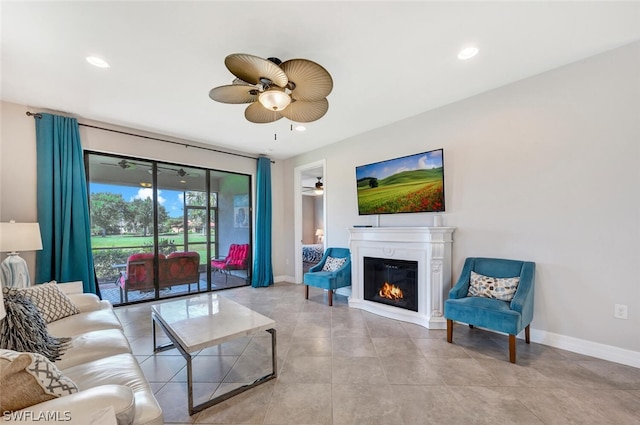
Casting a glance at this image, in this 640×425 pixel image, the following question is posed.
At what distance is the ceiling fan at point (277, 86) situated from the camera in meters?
1.77

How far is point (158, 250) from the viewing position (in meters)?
4.34

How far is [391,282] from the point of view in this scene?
3674 mm

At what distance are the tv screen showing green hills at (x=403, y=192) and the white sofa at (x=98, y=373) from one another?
329 centimetres

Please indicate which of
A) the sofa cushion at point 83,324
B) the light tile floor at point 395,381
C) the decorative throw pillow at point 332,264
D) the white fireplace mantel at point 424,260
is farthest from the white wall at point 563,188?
the sofa cushion at point 83,324

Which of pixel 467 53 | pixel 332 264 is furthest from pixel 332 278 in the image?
pixel 467 53

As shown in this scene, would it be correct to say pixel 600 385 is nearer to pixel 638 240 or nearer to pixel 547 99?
pixel 638 240

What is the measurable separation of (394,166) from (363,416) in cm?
301

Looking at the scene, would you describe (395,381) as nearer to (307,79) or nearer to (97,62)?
(307,79)

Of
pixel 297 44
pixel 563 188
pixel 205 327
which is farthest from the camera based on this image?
pixel 563 188

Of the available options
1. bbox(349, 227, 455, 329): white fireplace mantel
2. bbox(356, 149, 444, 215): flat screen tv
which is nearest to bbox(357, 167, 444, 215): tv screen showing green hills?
bbox(356, 149, 444, 215): flat screen tv

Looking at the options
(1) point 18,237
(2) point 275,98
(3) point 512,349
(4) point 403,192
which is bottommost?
(3) point 512,349

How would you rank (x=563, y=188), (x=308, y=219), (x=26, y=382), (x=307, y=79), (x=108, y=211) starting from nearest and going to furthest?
1. (x=26, y=382)
2. (x=307, y=79)
3. (x=563, y=188)
4. (x=108, y=211)
5. (x=308, y=219)

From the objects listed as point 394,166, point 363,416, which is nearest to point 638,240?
point 394,166

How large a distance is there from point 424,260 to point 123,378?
3.03m
